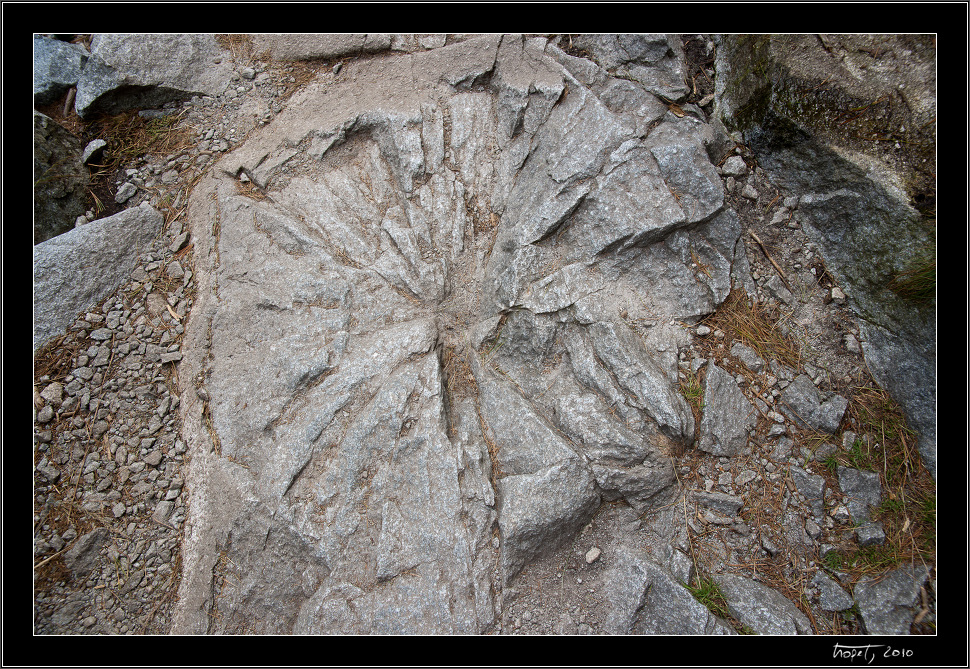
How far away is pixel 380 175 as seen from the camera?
370 centimetres

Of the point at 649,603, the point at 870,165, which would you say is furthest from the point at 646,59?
the point at 649,603

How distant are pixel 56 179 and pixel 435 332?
3.11 metres

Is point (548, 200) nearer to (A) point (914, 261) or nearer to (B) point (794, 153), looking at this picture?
(B) point (794, 153)

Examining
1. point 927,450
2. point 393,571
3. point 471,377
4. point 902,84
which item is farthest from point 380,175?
point 927,450

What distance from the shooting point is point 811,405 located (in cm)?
316

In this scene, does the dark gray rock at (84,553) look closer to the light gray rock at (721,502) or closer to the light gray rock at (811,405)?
the light gray rock at (721,502)

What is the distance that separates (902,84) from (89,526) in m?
5.82

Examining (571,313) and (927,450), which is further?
(571,313)

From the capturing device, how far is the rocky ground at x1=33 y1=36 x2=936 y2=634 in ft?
9.76

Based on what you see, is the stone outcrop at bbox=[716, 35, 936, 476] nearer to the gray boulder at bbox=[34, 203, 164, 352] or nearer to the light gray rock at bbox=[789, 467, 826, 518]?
the light gray rock at bbox=[789, 467, 826, 518]

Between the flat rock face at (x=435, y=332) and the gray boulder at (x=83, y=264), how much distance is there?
0.44 metres

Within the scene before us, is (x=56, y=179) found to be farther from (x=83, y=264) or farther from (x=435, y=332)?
(x=435, y=332)

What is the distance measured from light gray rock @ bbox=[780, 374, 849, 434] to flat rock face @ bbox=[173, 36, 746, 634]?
75 centimetres

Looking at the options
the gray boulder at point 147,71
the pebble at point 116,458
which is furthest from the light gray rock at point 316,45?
the pebble at point 116,458
